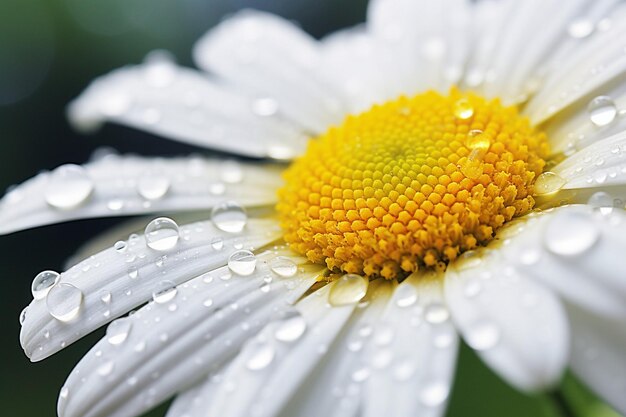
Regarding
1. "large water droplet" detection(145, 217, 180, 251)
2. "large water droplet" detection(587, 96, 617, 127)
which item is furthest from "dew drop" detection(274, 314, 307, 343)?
"large water droplet" detection(587, 96, 617, 127)

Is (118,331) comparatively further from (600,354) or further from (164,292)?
(600,354)

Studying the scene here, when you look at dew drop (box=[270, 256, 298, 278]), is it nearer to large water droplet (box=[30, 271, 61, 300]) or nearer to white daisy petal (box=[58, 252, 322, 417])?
white daisy petal (box=[58, 252, 322, 417])

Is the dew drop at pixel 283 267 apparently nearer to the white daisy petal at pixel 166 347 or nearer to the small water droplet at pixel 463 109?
the white daisy petal at pixel 166 347

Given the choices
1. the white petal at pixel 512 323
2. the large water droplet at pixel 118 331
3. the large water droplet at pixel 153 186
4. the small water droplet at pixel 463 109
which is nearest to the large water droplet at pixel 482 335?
the white petal at pixel 512 323

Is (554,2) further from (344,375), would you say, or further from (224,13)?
(224,13)

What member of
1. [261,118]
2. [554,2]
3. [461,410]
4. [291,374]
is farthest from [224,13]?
[291,374]

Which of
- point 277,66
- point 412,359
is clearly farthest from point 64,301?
point 277,66
